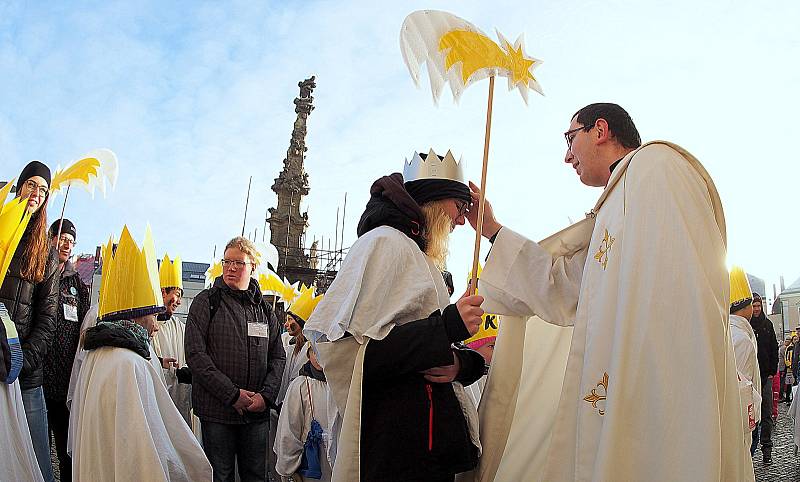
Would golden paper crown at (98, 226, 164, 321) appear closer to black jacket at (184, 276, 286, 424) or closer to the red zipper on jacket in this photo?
black jacket at (184, 276, 286, 424)

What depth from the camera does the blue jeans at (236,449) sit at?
17.1 ft

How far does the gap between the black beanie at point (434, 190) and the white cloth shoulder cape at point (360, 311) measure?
0.75 ft

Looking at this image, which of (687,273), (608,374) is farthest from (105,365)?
(687,273)

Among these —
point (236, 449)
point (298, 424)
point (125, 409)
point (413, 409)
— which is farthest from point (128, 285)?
point (413, 409)

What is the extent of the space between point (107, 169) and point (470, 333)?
3.85 metres

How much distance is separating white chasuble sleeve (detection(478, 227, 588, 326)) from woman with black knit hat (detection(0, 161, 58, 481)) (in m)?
3.18

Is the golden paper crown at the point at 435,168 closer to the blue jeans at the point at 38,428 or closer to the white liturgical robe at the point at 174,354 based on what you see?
the blue jeans at the point at 38,428

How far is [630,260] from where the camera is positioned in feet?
7.90

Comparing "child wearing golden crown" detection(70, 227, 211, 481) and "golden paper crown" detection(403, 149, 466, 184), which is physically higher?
"golden paper crown" detection(403, 149, 466, 184)

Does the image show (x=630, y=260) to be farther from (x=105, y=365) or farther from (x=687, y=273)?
(x=105, y=365)

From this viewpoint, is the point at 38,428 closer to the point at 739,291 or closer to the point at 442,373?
the point at 442,373

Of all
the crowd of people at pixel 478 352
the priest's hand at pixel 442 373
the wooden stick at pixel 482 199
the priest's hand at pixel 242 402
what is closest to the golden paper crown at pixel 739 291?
the crowd of people at pixel 478 352

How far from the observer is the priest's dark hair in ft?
10.3

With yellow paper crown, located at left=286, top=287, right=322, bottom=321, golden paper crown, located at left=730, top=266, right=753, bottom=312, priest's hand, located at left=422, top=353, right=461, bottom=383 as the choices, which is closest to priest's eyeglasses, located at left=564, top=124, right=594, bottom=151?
priest's hand, located at left=422, top=353, right=461, bottom=383
